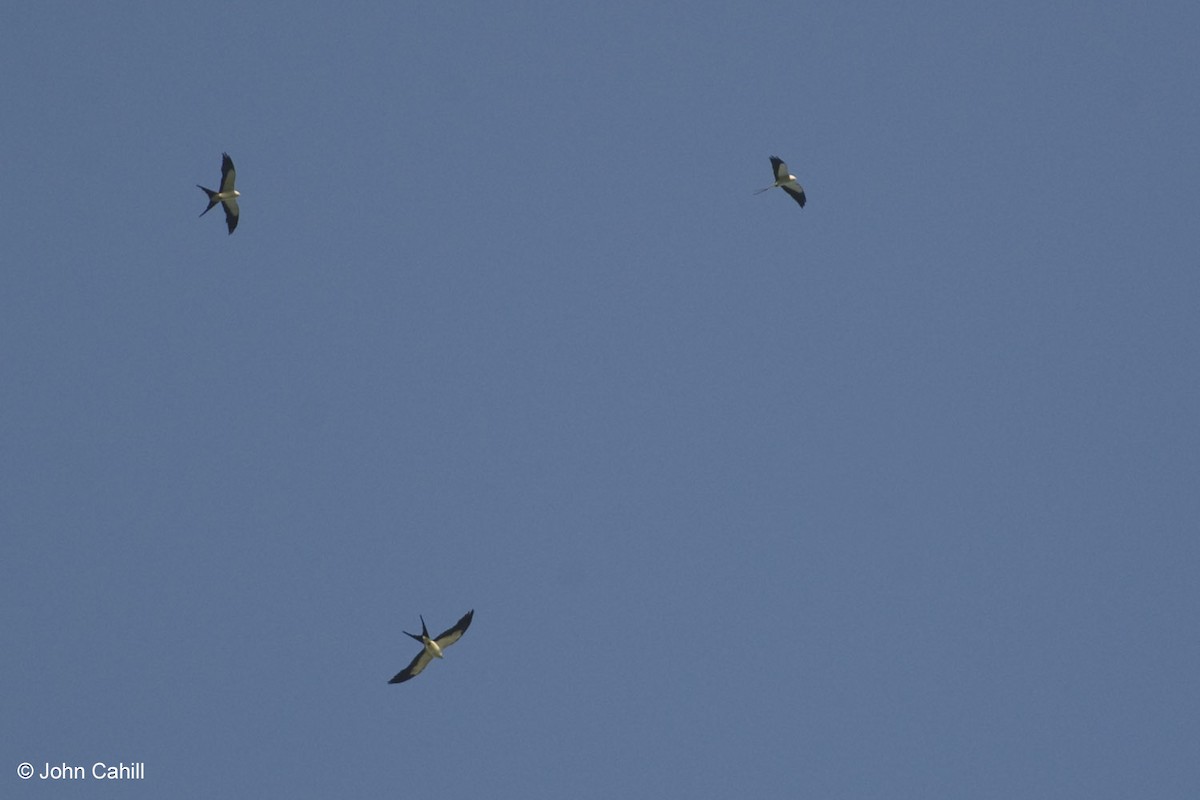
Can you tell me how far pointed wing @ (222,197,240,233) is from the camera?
1363 inches

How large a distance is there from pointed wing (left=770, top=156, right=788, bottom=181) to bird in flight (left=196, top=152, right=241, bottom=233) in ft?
40.8

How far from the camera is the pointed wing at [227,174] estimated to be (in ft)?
111

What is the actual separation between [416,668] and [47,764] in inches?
533

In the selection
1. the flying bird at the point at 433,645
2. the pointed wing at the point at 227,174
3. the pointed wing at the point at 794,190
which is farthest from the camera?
the pointed wing at the point at 794,190

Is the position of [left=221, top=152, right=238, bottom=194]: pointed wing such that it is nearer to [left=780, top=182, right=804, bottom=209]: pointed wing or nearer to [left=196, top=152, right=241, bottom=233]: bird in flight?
[left=196, top=152, right=241, bottom=233]: bird in flight

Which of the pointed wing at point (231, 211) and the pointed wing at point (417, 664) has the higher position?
the pointed wing at point (231, 211)

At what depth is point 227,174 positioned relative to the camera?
112 ft

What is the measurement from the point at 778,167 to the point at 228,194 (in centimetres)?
1292

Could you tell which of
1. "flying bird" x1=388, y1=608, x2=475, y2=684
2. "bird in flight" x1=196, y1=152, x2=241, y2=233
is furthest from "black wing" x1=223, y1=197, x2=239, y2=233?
"flying bird" x1=388, y1=608, x2=475, y2=684

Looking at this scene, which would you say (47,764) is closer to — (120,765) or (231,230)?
(120,765)

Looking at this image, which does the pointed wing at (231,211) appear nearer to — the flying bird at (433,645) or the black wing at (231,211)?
the black wing at (231,211)

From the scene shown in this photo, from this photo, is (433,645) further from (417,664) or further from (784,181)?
(784,181)

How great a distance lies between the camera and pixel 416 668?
97.4ft

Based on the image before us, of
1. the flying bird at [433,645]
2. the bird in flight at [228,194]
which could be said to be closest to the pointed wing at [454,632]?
the flying bird at [433,645]
